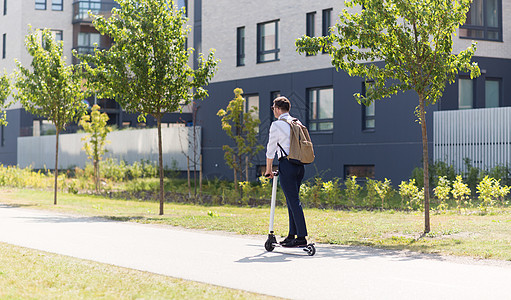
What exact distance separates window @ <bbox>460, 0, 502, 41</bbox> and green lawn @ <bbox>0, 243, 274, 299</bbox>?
21001mm

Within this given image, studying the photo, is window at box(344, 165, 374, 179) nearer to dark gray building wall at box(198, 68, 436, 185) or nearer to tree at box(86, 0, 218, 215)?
dark gray building wall at box(198, 68, 436, 185)

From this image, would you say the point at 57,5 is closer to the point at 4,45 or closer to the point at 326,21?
the point at 4,45

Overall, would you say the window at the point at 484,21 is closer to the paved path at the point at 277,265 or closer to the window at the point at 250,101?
the window at the point at 250,101

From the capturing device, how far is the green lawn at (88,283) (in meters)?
6.79

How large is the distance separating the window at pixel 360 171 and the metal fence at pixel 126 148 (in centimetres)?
595

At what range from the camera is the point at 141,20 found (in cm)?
1675

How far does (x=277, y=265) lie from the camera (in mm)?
8789

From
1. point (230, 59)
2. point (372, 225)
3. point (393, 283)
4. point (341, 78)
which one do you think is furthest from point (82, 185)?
point (393, 283)

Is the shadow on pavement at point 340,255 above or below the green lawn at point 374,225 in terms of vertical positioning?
below

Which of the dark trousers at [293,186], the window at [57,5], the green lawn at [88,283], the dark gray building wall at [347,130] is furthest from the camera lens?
the window at [57,5]

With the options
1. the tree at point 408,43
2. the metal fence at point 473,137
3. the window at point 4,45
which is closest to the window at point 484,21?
the metal fence at point 473,137

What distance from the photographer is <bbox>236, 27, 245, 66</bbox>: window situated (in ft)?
106

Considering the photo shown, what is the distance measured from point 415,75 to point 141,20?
7.06 m

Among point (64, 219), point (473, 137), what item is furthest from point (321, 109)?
point (64, 219)
